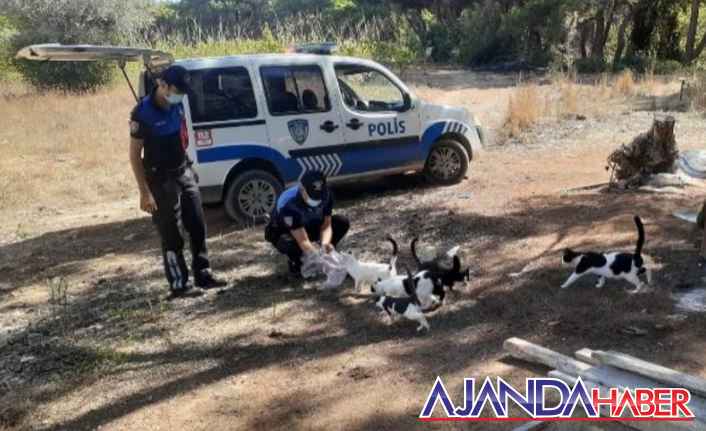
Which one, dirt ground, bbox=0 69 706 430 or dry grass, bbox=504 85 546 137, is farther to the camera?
Result: dry grass, bbox=504 85 546 137

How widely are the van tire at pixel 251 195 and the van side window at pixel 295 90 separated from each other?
0.78m

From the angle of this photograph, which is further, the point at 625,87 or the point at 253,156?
the point at 625,87

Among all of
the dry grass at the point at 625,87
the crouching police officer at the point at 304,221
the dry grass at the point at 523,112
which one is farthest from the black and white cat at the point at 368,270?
the dry grass at the point at 625,87

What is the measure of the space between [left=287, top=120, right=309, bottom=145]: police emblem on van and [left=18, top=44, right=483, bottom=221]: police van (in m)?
0.01

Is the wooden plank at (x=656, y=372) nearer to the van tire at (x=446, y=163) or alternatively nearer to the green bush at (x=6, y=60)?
the van tire at (x=446, y=163)

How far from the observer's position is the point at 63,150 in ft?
43.1

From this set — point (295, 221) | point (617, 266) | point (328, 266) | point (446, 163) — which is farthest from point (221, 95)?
point (617, 266)

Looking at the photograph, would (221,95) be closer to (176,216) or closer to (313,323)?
(176,216)

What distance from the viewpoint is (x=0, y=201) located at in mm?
10836

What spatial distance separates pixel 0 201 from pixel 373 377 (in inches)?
339

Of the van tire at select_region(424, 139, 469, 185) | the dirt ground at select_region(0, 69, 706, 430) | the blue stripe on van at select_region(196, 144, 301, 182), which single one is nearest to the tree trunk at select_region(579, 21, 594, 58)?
the van tire at select_region(424, 139, 469, 185)

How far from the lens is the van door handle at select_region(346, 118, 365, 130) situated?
872 cm

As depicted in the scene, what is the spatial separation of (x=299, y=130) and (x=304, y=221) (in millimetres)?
Answer: 2591

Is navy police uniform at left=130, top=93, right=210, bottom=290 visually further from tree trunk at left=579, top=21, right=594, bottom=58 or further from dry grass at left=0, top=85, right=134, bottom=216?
tree trunk at left=579, top=21, right=594, bottom=58
